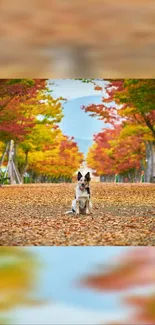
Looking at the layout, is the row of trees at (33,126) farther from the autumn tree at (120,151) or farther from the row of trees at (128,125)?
the autumn tree at (120,151)

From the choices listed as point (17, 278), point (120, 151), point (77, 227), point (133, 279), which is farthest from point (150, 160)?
point (17, 278)

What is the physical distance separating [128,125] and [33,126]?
3.52m

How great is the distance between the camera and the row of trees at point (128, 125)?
48.2 ft

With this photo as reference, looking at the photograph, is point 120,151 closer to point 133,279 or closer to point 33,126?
point 33,126

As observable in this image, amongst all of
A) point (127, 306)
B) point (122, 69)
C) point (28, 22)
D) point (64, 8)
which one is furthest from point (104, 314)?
point (122, 69)

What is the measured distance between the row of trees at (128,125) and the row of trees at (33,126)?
1.67m

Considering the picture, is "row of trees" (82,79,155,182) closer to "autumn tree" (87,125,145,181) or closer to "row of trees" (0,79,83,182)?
"autumn tree" (87,125,145,181)

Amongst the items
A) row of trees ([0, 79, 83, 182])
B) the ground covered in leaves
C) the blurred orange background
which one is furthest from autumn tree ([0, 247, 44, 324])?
row of trees ([0, 79, 83, 182])

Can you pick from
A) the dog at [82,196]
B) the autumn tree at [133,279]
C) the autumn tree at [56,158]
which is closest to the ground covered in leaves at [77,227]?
the dog at [82,196]

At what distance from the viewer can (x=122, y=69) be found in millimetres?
11516

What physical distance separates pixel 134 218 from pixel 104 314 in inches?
160

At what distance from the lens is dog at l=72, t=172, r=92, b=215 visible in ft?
23.7

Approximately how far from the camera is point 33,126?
68.8 feet

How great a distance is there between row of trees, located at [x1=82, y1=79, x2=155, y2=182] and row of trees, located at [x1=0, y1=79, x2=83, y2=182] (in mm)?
1666
